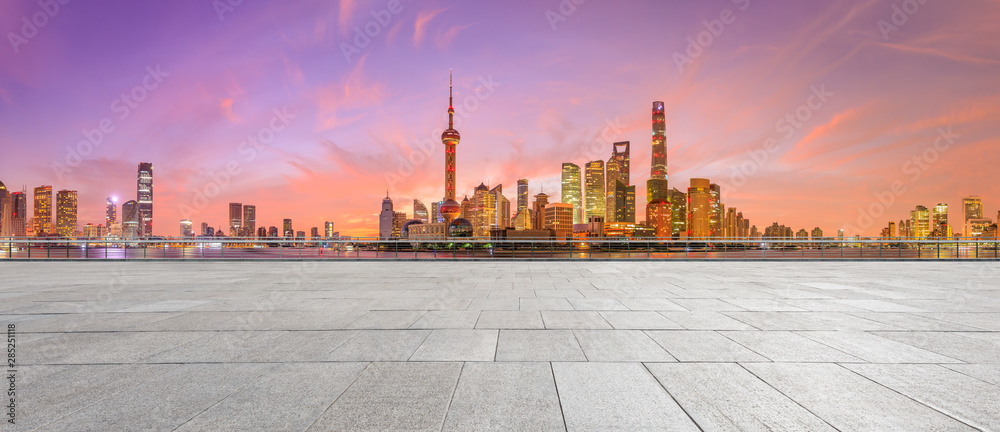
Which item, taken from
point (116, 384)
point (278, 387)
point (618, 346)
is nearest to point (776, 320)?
point (618, 346)

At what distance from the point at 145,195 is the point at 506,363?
111120mm

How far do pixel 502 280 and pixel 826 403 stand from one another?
28.4ft

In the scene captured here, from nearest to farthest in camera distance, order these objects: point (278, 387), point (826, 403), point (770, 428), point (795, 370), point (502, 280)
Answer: point (770, 428), point (826, 403), point (278, 387), point (795, 370), point (502, 280)

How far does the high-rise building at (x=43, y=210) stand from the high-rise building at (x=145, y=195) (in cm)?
2321

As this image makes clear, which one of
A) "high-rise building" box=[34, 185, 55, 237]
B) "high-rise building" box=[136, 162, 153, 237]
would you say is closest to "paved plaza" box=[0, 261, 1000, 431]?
"high-rise building" box=[136, 162, 153, 237]

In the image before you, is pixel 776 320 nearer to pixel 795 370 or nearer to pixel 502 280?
pixel 795 370

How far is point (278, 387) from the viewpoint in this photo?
3.48 meters

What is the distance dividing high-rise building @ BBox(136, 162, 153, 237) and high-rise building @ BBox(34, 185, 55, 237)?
76.2ft

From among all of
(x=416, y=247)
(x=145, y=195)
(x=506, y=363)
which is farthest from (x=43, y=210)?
(x=506, y=363)

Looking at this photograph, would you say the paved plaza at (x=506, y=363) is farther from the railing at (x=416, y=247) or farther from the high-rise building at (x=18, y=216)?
the high-rise building at (x=18, y=216)

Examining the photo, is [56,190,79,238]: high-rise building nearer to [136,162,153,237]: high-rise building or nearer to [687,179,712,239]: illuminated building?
[136,162,153,237]: high-rise building

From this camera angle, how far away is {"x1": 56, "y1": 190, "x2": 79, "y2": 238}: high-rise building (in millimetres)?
103125

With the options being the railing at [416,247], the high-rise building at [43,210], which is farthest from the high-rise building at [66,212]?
the railing at [416,247]

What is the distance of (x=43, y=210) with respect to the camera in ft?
339
